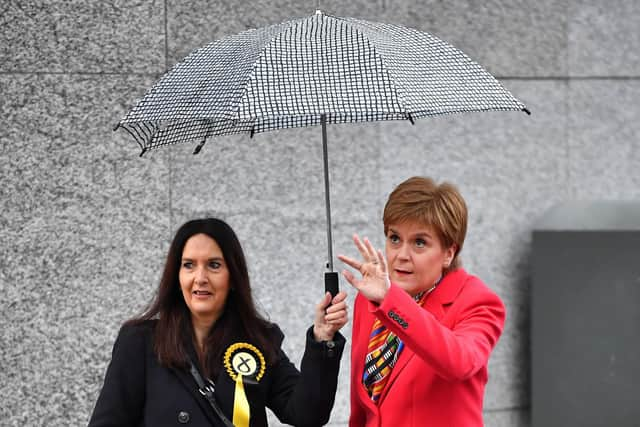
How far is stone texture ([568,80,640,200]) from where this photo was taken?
6.97 meters

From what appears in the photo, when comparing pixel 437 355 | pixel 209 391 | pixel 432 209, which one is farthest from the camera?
pixel 209 391

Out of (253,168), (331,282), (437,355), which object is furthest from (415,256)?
(253,168)

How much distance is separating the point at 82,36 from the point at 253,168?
1155 millimetres

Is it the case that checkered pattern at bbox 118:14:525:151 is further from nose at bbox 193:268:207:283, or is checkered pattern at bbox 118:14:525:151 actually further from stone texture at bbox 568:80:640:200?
stone texture at bbox 568:80:640:200

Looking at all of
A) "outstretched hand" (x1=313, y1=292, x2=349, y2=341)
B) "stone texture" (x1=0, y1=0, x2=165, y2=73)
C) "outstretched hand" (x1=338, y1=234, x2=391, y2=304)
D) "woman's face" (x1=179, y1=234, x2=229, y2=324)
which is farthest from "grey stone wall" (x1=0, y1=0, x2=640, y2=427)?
"outstretched hand" (x1=338, y1=234, x2=391, y2=304)

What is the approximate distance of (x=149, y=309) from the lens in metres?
4.12

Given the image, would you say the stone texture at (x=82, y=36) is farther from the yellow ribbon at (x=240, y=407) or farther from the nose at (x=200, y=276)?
the yellow ribbon at (x=240, y=407)

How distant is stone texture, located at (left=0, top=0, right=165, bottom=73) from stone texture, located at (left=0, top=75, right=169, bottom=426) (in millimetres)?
82

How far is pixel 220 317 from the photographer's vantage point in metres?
3.97

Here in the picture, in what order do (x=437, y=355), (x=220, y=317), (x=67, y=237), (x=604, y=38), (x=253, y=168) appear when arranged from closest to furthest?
(x=437, y=355) < (x=220, y=317) < (x=67, y=237) < (x=253, y=168) < (x=604, y=38)

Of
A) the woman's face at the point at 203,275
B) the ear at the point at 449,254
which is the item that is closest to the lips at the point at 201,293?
the woman's face at the point at 203,275

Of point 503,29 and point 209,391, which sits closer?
point 209,391

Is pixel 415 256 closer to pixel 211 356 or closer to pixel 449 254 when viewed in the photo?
pixel 449 254

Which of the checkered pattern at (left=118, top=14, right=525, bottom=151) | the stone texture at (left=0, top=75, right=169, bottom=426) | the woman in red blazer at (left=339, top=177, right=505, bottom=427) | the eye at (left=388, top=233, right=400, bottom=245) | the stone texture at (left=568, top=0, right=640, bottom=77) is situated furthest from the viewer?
the stone texture at (left=568, top=0, right=640, bottom=77)
